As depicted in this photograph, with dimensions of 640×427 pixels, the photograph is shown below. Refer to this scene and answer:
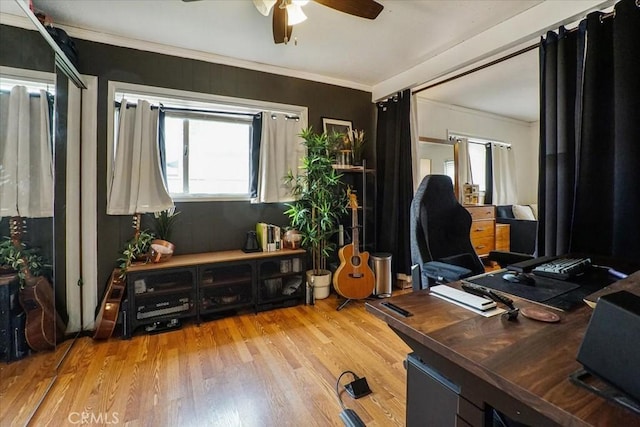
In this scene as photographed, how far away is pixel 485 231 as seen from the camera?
452cm

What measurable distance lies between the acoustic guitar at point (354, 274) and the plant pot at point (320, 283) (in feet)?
0.68

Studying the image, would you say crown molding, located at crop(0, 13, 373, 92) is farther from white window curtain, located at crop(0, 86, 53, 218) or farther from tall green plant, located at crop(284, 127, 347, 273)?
tall green plant, located at crop(284, 127, 347, 273)

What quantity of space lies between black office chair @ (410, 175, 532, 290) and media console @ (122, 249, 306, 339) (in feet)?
4.77

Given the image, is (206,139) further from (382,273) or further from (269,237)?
(382,273)

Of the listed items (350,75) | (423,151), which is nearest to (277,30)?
(350,75)

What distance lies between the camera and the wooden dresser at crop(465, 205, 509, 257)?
4.37 m

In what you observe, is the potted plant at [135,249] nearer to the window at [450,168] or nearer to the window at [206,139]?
the window at [206,139]

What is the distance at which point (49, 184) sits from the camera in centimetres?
201

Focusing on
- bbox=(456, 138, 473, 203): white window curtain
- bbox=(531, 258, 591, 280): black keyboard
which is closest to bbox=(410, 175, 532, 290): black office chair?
bbox=(531, 258, 591, 280): black keyboard

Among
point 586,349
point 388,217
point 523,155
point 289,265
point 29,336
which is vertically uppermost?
point 523,155

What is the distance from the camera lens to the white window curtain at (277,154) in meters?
3.06

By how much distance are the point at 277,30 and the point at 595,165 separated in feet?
6.98

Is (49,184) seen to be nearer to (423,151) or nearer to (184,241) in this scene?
(184,241)

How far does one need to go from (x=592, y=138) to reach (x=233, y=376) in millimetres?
2649
